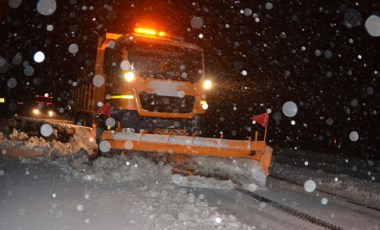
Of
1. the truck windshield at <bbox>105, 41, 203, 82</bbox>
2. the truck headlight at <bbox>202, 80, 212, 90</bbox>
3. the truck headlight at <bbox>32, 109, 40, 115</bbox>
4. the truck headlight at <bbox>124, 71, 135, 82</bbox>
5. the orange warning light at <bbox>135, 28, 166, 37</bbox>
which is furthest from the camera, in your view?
the truck headlight at <bbox>32, 109, 40, 115</bbox>

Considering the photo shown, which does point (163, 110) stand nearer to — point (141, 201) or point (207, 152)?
point (207, 152)

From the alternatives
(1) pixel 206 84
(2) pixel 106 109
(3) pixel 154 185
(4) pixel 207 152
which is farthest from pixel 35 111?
(3) pixel 154 185

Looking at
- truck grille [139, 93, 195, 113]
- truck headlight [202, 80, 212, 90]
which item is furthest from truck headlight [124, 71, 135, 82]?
truck headlight [202, 80, 212, 90]

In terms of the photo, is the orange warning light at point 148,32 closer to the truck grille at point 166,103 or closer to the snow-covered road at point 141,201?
the truck grille at point 166,103

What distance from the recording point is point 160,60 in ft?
33.3

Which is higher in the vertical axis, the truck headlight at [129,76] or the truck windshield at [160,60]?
the truck windshield at [160,60]

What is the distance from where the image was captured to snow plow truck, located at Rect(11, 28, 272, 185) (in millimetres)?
8641

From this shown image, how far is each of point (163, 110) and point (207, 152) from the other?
1.93 m

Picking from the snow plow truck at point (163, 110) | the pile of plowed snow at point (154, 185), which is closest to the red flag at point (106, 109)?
the snow plow truck at point (163, 110)

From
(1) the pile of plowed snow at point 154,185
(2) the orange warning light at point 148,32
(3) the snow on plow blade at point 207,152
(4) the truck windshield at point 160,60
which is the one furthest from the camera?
(2) the orange warning light at point 148,32

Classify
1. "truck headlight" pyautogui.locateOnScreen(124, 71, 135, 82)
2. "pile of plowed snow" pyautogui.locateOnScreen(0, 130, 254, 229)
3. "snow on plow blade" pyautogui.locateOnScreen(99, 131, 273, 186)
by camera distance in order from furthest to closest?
"truck headlight" pyautogui.locateOnScreen(124, 71, 135, 82), "snow on plow blade" pyautogui.locateOnScreen(99, 131, 273, 186), "pile of plowed snow" pyautogui.locateOnScreen(0, 130, 254, 229)

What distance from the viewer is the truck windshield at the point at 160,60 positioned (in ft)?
32.6

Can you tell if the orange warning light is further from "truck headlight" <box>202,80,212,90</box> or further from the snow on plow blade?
the snow on plow blade

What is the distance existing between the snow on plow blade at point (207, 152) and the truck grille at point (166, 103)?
4.51 ft
